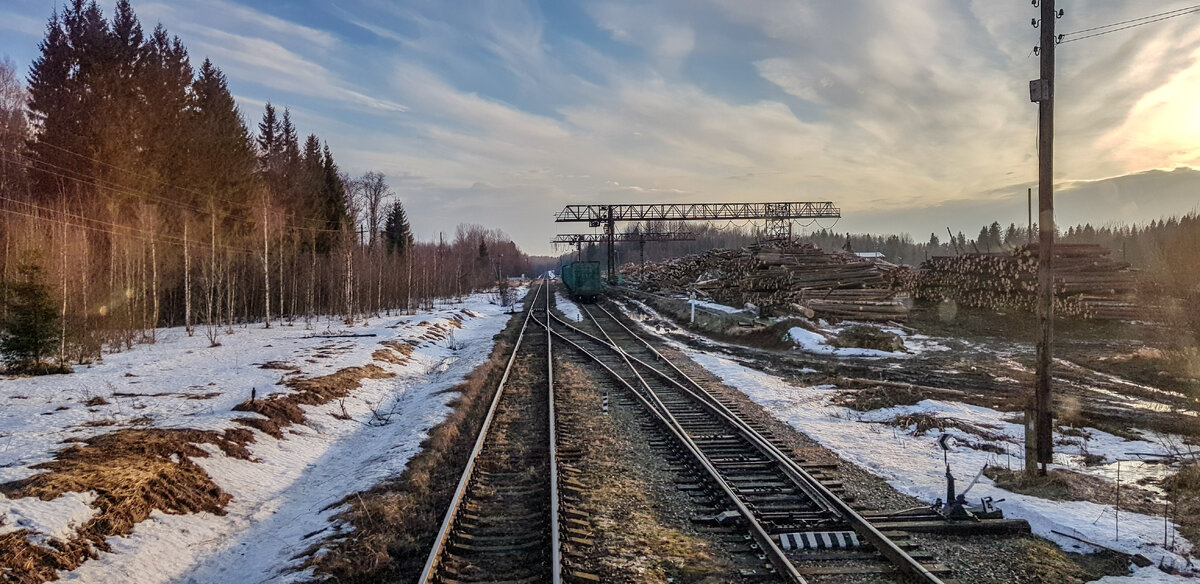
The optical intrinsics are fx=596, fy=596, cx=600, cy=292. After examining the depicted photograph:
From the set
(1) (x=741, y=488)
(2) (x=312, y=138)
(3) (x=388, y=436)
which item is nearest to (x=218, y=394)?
(3) (x=388, y=436)

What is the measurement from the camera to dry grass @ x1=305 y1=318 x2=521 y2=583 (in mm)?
5367

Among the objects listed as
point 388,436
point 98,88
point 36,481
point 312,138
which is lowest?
point 388,436

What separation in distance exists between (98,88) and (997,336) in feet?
125

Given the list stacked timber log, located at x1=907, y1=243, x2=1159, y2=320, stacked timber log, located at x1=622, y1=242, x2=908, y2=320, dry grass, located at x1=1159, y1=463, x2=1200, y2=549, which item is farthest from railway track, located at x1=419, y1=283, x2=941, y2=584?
stacked timber log, located at x1=907, y1=243, x2=1159, y2=320

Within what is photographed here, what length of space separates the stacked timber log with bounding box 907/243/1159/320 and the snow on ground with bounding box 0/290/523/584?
23.0 m

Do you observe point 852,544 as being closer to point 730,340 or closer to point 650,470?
point 650,470

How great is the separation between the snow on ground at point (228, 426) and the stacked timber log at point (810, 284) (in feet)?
47.8

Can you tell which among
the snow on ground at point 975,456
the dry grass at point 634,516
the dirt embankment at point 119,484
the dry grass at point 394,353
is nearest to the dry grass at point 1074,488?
the snow on ground at point 975,456

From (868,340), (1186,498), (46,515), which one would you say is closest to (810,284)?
(868,340)

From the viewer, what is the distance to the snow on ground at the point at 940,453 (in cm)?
592

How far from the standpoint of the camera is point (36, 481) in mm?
6273

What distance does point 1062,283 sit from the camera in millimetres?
25469

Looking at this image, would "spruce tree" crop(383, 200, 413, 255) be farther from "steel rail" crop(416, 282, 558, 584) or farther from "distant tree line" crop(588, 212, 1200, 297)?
"steel rail" crop(416, 282, 558, 584)

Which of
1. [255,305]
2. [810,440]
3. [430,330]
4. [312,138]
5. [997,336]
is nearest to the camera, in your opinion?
[810,440]
